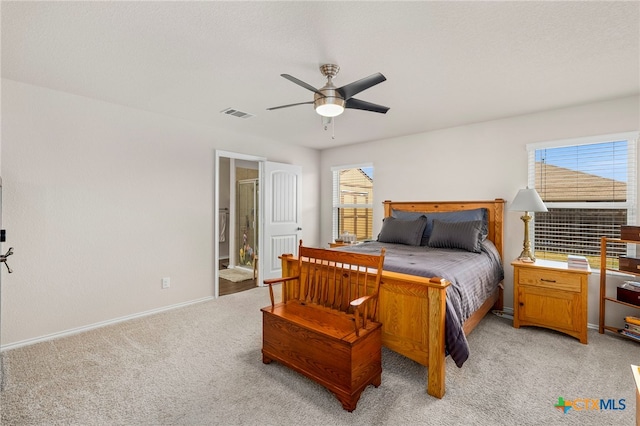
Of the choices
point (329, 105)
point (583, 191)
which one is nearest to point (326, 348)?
point (329, 105)

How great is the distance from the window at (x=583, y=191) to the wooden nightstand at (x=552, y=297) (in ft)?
1.23

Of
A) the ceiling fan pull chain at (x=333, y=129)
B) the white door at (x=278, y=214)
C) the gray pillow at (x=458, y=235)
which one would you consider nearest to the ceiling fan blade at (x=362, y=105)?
the ceiling fan pull chain at (x=333, y=129)

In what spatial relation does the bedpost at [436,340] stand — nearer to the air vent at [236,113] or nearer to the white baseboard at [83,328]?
the air vent at [236,113]

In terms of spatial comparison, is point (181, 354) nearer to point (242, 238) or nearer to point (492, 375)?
point (492, 375)

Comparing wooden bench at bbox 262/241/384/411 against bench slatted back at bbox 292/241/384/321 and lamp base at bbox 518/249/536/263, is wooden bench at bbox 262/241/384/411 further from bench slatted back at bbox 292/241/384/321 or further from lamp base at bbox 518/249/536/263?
lamp base at bbox 518/249/536/263

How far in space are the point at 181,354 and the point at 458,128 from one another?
13.6ft

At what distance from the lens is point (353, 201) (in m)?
5.41

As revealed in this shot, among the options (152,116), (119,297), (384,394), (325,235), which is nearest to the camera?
(384,394)

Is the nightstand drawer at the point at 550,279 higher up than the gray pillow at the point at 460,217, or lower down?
lower down

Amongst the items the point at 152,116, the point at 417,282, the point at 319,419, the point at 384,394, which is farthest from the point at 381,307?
the point at 152,116

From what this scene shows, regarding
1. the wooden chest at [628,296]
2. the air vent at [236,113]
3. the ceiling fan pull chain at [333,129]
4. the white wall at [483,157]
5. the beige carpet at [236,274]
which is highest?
the air vent at [236,113]

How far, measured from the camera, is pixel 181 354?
101 inches

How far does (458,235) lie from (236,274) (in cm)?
391

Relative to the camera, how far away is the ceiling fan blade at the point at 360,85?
2.00 metres
